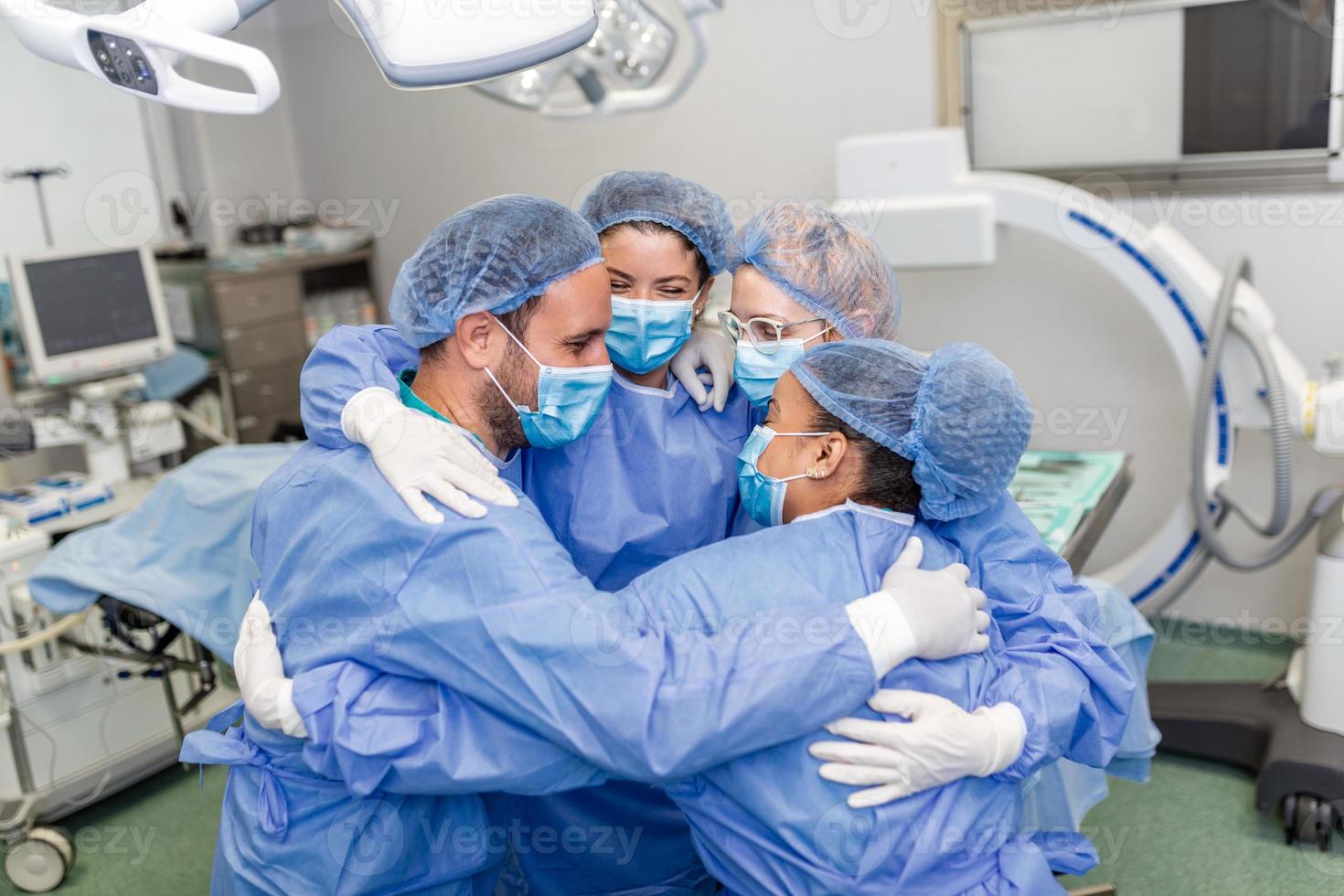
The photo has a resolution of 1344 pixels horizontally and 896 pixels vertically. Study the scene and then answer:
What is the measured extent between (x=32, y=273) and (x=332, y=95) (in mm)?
2065

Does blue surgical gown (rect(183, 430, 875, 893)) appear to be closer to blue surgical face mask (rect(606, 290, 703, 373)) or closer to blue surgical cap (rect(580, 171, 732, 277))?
blue surgical face mask (rect(606, 290, 703, 373))

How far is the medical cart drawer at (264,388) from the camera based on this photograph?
4184 mm

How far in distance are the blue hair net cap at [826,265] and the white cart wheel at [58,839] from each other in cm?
200

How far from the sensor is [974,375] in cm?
127

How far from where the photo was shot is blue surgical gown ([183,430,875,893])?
1126 mm

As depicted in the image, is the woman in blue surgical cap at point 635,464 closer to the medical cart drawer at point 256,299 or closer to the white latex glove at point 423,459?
the white latex glove at point 423,459

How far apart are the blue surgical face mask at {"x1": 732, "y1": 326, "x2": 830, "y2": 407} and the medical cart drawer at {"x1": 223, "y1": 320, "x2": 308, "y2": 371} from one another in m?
3.05

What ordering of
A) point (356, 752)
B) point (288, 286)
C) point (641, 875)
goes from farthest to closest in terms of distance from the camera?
point (288, 286), point (641, 875), point (356, 752)

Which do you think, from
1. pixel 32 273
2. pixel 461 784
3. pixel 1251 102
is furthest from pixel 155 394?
pixel 1251 102

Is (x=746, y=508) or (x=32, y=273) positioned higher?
(x=32, y=273)

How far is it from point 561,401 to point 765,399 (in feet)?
1.13

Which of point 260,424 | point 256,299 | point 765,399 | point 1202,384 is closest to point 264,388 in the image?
point 260,424

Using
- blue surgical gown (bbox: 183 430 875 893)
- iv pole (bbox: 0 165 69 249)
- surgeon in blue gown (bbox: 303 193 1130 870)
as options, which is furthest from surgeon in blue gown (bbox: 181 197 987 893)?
iv pole (bbox: 0 165 69 249)

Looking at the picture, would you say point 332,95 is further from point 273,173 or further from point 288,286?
point 288,286
